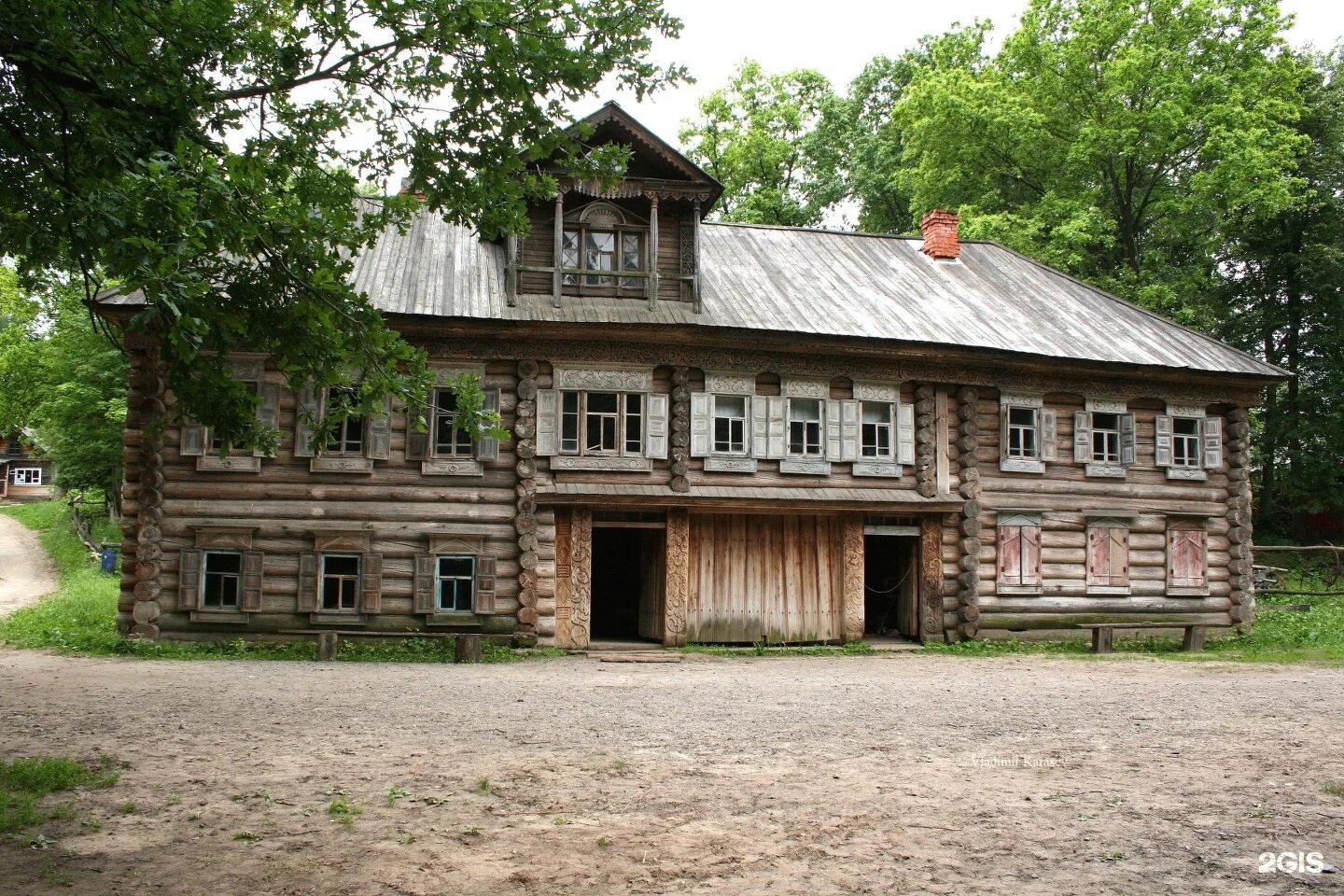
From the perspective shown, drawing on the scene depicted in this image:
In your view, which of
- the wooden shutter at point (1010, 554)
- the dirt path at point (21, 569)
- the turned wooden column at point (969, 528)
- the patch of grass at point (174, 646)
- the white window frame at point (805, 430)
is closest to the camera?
the patch of grass at point (174, 646)

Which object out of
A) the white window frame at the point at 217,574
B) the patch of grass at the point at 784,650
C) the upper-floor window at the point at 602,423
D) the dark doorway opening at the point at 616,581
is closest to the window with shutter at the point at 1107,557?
the patch of grass at the point at 784,650

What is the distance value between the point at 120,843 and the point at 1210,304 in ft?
119

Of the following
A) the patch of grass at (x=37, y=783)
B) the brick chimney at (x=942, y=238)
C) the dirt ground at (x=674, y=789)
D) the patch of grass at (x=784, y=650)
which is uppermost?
the brick chimney at (x=942, y=238)

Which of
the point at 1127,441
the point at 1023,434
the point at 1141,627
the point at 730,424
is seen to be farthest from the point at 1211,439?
the point at 730,424

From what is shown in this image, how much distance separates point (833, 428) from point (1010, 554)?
4.11 m

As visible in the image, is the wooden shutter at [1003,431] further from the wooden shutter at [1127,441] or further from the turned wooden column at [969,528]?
the wooden shutter at [1127,441]

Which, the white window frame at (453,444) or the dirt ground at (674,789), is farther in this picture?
the white window frame at (453,444)

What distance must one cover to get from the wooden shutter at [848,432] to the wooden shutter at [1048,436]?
373 cm

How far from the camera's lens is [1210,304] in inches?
1387

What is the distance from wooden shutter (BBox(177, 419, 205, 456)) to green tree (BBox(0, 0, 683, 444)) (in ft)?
25.8

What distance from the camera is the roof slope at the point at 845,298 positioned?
18.4m

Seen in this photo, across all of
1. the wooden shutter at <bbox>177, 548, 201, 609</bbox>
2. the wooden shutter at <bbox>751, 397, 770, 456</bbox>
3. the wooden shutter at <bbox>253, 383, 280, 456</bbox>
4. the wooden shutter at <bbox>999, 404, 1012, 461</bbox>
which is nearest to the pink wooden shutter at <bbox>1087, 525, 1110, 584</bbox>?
the wooden shutter at <bbox>999, 404, 1012, 461</bbox>

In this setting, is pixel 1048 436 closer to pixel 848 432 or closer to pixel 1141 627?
pixel 1141 627

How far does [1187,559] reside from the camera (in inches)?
832
